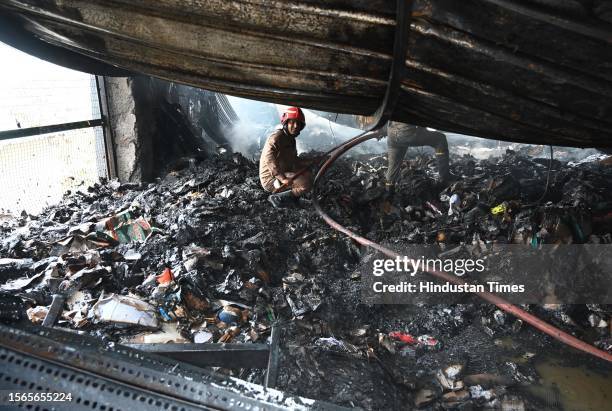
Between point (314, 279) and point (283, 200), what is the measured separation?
1842 millimetres

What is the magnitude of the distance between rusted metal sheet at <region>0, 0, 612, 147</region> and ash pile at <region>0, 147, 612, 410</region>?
1602mm

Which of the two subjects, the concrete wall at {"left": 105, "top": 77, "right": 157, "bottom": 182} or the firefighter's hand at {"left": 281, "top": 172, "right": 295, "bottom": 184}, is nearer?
the firefighter's hand at {"left": 281, "top": 172, "right": 295, "bottom": 184}

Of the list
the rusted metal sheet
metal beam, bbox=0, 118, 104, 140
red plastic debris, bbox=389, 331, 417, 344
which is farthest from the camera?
metal beam, bbox=0, 118, 104, 140

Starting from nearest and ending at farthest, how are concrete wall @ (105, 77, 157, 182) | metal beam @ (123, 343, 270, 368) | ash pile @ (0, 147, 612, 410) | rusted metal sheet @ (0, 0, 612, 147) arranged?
1. rusted metal sheet @ (0, 0, 612, 147)
2. metal beam @ (123, 343, 270, 368)
3. ash pile @ (0, 147, 612, 410)
4. concrete wall @ (105, 77, 157, 182)

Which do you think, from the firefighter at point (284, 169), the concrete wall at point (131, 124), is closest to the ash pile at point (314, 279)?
the firefighter at point (284, 169)

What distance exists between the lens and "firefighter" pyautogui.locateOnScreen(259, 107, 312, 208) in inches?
224

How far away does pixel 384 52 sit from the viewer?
1.56 m

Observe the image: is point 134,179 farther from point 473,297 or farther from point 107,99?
point 473,297

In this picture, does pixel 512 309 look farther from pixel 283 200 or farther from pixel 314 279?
pixel 283 200

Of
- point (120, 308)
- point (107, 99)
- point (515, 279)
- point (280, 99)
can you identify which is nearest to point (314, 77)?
point (280, 99)

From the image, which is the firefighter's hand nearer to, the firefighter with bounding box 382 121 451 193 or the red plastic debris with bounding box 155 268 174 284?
the firefighter with bounding box 382 121 451 193

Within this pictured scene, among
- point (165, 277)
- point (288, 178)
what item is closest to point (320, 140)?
point (288, 178)

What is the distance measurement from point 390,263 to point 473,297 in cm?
92

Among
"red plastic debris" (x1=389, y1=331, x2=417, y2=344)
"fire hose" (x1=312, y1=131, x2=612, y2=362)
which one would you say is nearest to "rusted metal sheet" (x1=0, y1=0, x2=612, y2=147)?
"fire hose" (x1=312, y1=131, x2=612, y2=362)
